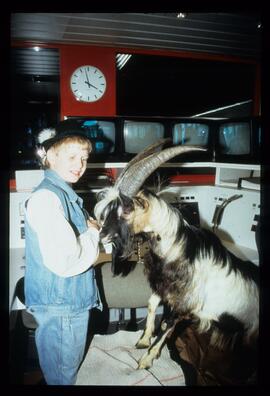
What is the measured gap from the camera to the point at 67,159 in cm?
127

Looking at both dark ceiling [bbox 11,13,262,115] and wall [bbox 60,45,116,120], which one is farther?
wall [bbox 60,45,116,120]

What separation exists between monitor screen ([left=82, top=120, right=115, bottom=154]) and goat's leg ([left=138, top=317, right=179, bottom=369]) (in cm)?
117

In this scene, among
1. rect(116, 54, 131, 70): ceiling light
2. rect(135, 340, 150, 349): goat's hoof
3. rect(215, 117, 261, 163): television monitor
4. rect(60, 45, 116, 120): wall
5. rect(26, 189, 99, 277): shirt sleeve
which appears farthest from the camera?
rect(116, 54, 131, 70): ceiling light

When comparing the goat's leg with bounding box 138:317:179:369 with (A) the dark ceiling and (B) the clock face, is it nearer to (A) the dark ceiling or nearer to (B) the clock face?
(A) the dark ceiling

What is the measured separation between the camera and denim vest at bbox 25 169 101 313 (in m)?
1.23

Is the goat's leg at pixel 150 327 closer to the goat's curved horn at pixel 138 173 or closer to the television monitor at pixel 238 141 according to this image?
the goat's curved horn at pixel 138 173

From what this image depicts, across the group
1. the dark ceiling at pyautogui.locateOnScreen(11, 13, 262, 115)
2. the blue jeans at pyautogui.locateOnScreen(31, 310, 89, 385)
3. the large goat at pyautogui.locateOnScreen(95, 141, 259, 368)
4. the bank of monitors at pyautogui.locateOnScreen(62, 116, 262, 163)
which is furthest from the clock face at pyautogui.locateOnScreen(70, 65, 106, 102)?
the blue jeans at pyautogui.locateOnScreen(31, 310, 89, 385)

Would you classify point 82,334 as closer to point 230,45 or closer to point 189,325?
point 189,325

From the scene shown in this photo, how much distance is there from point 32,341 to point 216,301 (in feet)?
4.75

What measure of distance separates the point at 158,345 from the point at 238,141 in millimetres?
1514

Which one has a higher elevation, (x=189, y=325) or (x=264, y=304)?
(x=264, y=304)

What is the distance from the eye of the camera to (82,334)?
4.45 ft

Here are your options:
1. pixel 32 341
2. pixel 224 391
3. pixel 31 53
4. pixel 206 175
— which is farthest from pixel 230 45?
pixel 32 341

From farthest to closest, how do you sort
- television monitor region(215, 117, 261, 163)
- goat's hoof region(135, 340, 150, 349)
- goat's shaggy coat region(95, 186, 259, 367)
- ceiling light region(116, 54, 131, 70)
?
ceiling light region(116, 54, 131, 70)
television monitor region(215, 117, 261, 163)
goat's hoof region(135, 340, 150, 349)
goat's shaggy coat region(95, 186, 259, 367)
